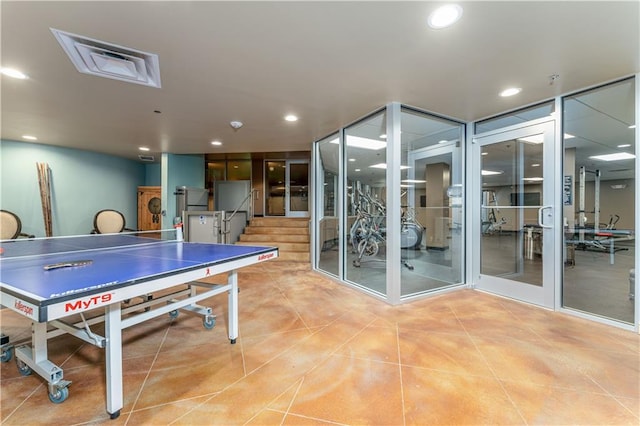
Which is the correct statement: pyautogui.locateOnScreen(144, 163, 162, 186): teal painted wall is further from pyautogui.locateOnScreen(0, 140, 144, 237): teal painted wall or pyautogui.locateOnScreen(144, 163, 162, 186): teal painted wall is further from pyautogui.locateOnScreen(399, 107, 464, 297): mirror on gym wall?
pyautogui.locateOnScreen(399, 107, 464, 297): mirror on gym wall

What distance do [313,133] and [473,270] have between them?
324 cm

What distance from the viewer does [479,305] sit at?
3.13m

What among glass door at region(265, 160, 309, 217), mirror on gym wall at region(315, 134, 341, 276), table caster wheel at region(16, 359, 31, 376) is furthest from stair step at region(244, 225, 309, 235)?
table caster wheel at region(16, 359, 31, 376)

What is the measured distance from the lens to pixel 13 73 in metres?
2.50

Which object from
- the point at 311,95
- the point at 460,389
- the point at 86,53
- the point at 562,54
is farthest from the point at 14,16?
the point at 562,54

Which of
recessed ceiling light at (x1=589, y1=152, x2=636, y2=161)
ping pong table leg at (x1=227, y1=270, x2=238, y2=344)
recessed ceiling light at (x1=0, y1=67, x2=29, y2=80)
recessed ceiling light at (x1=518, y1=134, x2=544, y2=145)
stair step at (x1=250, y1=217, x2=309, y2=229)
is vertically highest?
recessed ceiling light at (x1=0, y1=67, x2=29, y2=80)

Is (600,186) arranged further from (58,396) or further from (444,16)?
(58,396)

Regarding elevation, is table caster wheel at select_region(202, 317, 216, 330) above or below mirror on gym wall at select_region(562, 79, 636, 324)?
below

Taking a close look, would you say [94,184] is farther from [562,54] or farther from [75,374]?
[562,54]

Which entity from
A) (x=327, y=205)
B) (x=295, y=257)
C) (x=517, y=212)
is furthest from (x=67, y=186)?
(x=517, y=212)

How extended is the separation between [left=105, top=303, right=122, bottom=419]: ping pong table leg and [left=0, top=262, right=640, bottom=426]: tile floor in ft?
0.27

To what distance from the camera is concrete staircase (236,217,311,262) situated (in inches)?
233

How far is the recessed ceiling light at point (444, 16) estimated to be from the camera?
1.65 m

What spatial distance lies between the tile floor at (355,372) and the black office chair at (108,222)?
356 cm
